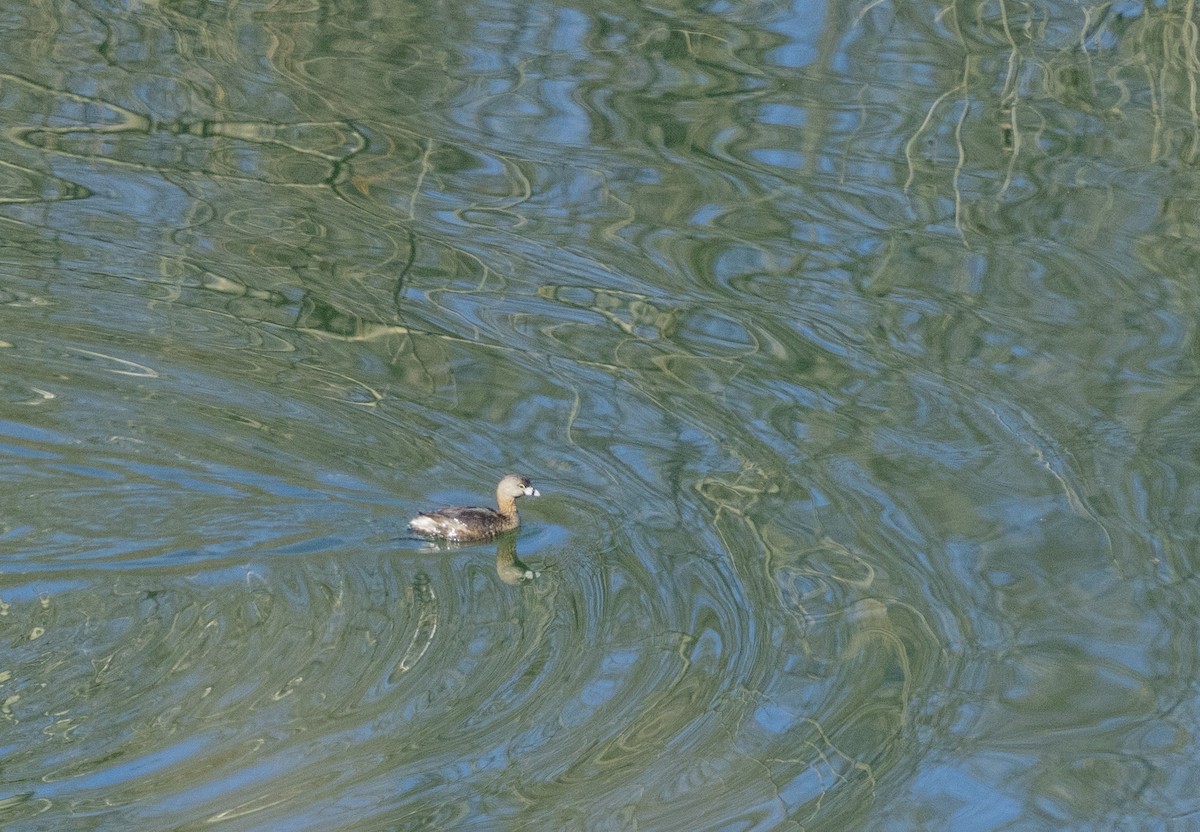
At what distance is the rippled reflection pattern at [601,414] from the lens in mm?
5742

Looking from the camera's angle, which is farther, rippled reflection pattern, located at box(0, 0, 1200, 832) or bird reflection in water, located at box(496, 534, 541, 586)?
bird reflection in water, located at box(496, 534, 541, 586)

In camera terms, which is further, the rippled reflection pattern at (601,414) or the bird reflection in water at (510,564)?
the bird reflection in water at (510,564)

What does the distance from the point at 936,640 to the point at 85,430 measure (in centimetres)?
337

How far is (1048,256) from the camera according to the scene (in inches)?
366

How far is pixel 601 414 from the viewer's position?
7801 mm

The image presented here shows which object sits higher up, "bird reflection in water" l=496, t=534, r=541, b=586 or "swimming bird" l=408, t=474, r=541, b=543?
"swimming bird" l=408, t=474, r=541, b=543

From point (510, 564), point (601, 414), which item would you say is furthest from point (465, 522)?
point (601, 414)

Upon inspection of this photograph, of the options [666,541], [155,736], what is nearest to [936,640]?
[666,541]

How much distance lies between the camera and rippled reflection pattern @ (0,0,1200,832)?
5742 mm

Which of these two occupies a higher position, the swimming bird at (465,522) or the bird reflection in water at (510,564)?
the swimming bird at (465,522)

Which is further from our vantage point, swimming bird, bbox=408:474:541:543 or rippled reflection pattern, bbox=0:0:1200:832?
swimming bird, bbox=408:474:541:543

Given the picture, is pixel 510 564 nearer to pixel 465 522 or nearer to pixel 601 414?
pixel 465 522

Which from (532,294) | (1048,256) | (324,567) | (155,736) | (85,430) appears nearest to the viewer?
(155,736)

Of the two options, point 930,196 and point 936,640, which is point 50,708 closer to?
point 936,640
